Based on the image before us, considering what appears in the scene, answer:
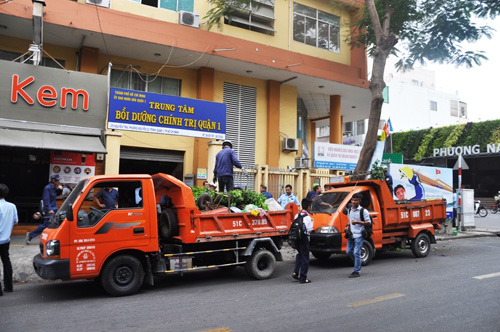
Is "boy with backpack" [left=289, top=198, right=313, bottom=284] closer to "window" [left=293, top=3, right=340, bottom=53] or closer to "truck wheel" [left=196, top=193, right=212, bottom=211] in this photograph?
"truck wheel" [left=196, top=193, right=212, bottom=211]

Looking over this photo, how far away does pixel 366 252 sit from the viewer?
31.8 ft

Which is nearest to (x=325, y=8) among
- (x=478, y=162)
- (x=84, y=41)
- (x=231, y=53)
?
(x=231, y=53)

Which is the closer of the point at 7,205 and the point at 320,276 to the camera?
the point at 7,205

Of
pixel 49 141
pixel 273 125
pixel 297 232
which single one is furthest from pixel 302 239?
pixel 273 125

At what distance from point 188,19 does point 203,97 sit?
9.24 feet

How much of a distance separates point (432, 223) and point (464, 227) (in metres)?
7.00

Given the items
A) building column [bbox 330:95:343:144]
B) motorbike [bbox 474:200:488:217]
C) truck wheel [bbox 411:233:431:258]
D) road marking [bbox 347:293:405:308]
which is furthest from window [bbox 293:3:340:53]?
motorbike [bbox 474:200:488:217]

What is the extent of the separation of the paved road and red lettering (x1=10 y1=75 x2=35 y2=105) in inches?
232

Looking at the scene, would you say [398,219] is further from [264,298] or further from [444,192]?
[444,192]

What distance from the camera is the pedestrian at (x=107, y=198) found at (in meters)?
7.16

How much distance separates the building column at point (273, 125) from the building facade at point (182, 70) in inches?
1.7

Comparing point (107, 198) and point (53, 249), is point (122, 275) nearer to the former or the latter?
point (53, 249)

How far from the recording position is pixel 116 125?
12609mm

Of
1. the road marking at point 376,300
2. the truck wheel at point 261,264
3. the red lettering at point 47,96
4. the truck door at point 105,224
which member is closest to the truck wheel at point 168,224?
the truck door at point 105,224
